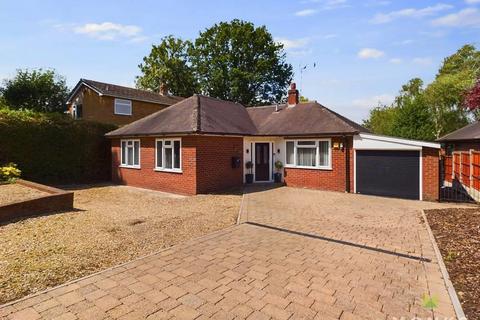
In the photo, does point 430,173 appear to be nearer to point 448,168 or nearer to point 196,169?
point 448,168

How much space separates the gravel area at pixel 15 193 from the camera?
328 inches

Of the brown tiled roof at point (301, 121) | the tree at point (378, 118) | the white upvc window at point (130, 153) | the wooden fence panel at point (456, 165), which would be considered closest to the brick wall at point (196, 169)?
the white upvc window at point (130, 153)

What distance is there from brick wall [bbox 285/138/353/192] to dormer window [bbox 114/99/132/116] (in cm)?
1576

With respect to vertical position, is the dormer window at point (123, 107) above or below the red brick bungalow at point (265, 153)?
above

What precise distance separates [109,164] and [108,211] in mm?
9305

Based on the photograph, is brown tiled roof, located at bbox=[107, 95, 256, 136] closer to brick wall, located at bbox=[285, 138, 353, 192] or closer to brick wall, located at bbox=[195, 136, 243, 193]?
brick wall, located at bbox=[195, 136, 243, 193]

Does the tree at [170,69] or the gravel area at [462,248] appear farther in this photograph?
the tree at [170,69]

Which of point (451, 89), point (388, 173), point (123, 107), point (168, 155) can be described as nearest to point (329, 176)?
point (388, 173)

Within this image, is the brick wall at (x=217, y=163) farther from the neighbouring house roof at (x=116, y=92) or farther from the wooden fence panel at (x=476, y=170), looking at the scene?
the neighbouring house roof at (x=116, y=92)

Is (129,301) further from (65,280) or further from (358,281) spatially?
(358,281)

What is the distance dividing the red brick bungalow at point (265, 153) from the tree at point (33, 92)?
14.0m

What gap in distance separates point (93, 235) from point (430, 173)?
11.7m

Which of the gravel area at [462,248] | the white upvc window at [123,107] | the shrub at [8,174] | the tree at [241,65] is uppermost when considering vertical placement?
the tree at [241,65]

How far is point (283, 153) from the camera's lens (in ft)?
49.7
